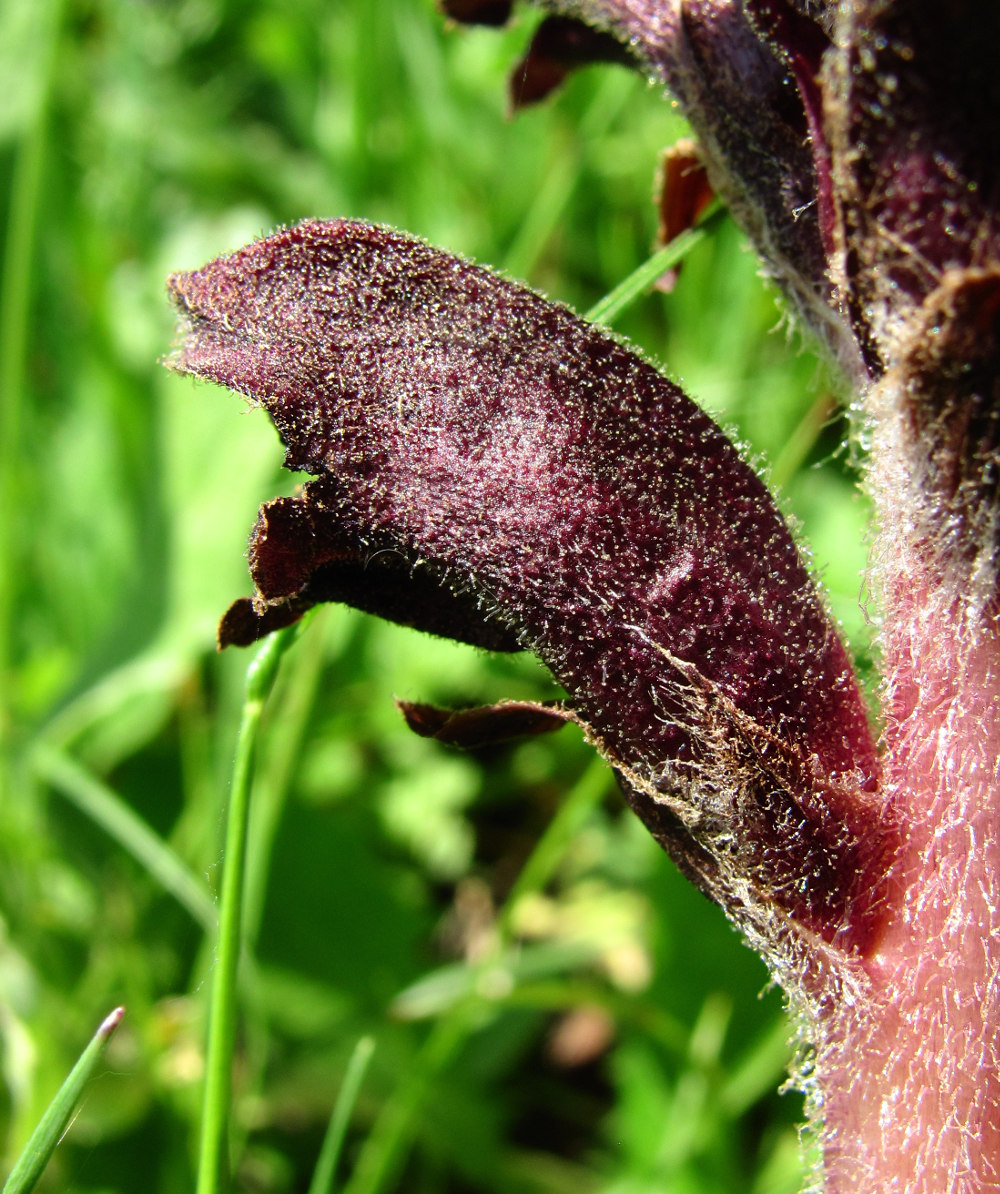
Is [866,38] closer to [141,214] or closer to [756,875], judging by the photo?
[756,875]

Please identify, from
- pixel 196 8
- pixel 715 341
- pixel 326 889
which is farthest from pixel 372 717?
pixel 196 8

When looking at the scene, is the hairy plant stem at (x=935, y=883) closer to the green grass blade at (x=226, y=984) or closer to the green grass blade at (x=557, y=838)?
the green grass blade at (x=226, y=984)

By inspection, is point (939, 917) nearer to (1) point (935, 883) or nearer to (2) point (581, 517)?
(1) point (935, 883)

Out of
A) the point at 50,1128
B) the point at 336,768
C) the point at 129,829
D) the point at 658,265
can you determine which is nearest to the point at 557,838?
the point at 129,829

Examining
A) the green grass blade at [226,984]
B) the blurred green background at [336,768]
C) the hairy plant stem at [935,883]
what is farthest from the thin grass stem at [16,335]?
the hairy plant stem at [935,883]

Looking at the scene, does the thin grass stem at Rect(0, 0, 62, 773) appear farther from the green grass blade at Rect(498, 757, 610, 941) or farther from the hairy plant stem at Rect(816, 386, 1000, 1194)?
the hairy plant stem at Rect(816, 386, 1000, 1194)

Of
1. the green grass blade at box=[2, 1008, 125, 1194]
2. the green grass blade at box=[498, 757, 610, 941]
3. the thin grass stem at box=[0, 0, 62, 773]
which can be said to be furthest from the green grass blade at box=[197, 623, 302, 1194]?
the thin grass stem at box=[0, 0, 62, 773]

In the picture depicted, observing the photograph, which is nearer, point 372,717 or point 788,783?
point 788,783
